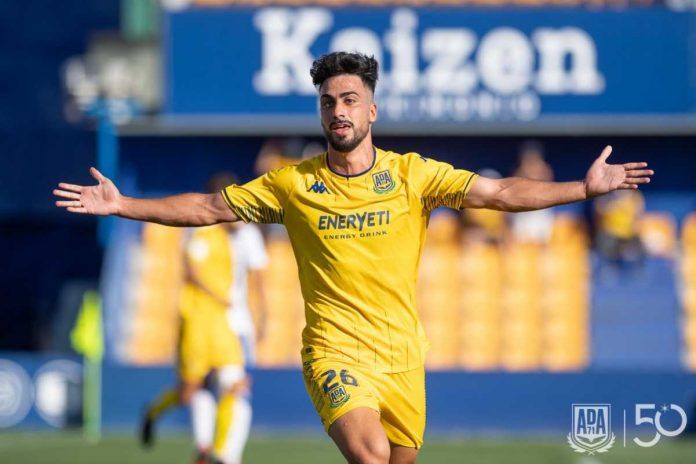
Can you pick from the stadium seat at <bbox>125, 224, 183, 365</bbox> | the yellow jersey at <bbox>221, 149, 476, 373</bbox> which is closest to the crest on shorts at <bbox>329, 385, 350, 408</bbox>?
the yellow jersey at <bbox>221, 149, 476, 373</bbox>

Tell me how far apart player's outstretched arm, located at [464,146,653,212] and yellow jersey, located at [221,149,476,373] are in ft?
0.34

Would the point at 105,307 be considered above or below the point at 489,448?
above

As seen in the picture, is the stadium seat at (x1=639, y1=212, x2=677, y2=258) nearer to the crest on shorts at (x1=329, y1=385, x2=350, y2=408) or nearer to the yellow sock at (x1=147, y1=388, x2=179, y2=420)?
the yellow sock at (x1=147, y1=388, x2=179, y2=420)

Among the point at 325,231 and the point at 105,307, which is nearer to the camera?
the point at 325,231

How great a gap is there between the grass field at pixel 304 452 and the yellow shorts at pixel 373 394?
19.7 ft

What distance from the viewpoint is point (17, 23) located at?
26578 mm

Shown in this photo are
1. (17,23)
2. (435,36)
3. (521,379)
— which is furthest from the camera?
(17,23)

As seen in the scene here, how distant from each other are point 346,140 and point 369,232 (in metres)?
0.47

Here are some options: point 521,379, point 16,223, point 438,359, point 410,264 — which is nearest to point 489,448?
point 521,379

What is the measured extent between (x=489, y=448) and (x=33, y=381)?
601 cm

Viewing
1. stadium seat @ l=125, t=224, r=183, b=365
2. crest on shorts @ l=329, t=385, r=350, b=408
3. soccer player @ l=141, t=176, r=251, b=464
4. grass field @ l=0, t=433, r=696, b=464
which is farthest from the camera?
stadium seat @ l=125, t=224, r=183, b=365

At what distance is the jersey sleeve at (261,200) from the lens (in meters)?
7.30

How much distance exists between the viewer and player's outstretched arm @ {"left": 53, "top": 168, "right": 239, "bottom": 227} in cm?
734

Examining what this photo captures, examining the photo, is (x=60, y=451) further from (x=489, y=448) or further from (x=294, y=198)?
(x=294, y=198)
